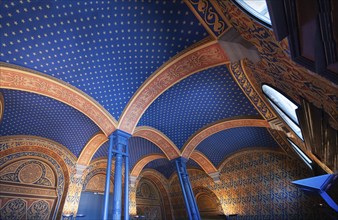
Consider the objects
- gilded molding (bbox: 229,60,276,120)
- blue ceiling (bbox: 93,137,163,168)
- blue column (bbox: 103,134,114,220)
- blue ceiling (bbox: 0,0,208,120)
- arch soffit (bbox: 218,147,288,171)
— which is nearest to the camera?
blue ceiling (bbox: 0,0,208,120)

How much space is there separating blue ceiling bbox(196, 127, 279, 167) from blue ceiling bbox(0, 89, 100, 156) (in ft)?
19.8

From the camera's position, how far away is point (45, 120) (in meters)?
7.13

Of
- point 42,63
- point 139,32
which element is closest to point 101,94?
point 42,63

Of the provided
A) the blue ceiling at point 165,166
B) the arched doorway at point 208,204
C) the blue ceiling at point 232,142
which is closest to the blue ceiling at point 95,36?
the blue ceiling at point 232,142

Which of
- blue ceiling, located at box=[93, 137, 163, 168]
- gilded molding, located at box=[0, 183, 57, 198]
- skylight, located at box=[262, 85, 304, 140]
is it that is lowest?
skylight, located at box=[262, 85, 304, 140]

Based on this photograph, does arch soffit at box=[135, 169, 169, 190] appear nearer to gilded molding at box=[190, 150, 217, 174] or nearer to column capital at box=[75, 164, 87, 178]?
gilded molding at box=[190, 150, 217, 174]

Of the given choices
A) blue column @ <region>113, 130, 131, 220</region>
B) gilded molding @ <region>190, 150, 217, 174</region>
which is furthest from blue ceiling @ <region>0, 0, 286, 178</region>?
gilded molding @ <region>190, 150, 217, 174</region>

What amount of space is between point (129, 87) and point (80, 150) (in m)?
4.66

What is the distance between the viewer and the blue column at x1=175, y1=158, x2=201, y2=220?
8055mm

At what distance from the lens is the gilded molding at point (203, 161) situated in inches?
444

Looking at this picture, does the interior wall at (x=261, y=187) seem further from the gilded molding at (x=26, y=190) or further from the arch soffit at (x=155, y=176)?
the gilded molding at (x=26, y=190)

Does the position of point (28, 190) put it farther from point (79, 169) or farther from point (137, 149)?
point (137, 149)

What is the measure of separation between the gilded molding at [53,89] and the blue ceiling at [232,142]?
581cm

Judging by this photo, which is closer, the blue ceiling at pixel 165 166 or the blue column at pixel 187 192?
the blue column at pixel 187 192
